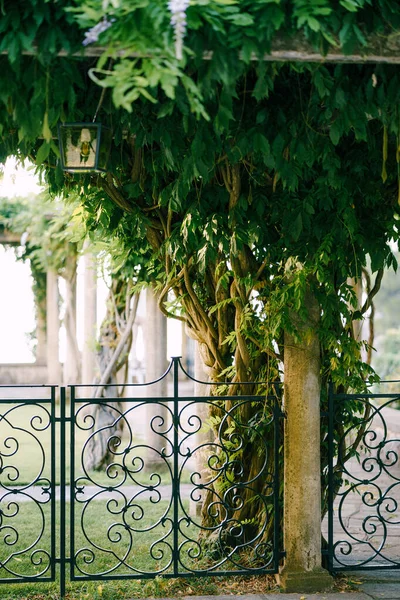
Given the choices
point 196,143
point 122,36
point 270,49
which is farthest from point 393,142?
point 122,36

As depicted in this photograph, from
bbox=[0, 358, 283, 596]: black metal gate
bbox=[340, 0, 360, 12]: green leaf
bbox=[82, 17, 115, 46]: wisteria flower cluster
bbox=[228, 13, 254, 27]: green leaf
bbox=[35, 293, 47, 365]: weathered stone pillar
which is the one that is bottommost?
bbox=[0, 358, 283, 596]: black metal gate

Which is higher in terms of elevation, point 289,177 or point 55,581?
point 289,177

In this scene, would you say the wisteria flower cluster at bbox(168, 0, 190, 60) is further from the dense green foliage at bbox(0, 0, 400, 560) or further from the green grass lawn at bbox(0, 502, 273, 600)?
the green grass lawn at bbox(0, 502, 273, 600)

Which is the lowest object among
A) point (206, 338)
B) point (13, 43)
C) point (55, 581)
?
point (55, 581)

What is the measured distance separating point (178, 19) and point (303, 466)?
9.64 feet

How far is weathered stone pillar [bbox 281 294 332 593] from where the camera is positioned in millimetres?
4715

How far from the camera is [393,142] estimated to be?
167 inches

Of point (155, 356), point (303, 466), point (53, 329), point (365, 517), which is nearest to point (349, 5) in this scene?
point (303, 466)

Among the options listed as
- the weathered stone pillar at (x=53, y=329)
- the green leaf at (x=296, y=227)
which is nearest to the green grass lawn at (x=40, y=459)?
the green leaf at (x=296, y=227)

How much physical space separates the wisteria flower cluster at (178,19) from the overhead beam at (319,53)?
11.7 inches

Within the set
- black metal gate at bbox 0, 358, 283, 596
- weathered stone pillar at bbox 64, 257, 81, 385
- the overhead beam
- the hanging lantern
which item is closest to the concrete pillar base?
black metal gate at bbox 0, 358, 283, 596

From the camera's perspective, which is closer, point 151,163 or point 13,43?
point 13,43

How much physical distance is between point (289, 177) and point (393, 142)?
0.69 meters

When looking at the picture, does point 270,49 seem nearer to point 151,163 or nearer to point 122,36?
point 122,36
